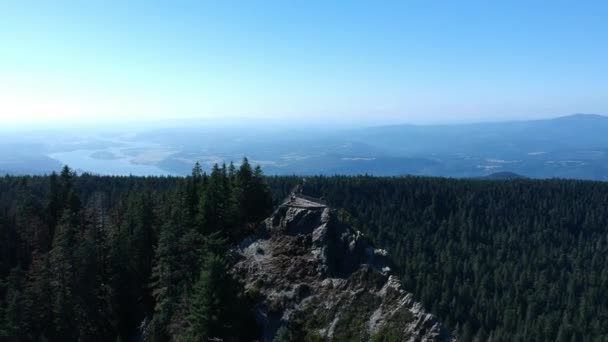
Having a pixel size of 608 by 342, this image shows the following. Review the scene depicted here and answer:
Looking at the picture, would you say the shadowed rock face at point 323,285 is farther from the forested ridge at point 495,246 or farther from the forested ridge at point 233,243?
the forested ridge at point 495,246

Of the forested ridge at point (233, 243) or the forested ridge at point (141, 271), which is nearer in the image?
the forested ridge at point (141, 271)

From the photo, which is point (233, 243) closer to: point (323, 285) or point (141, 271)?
point (141, 271)

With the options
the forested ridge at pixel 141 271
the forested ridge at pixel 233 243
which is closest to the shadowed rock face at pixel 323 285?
the forested ridge at pixel 141 271

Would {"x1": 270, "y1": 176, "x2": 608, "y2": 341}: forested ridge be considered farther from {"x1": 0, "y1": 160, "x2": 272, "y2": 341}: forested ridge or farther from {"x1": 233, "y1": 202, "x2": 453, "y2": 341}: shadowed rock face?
{"x1": 233, "y1": 202, "x2": 453, "y2": 341}: shadowed rock face

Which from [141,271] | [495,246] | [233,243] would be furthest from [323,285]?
[495,246]

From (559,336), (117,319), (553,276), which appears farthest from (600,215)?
(117,319)

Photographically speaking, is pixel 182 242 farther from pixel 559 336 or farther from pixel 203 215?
pixel 559 336
